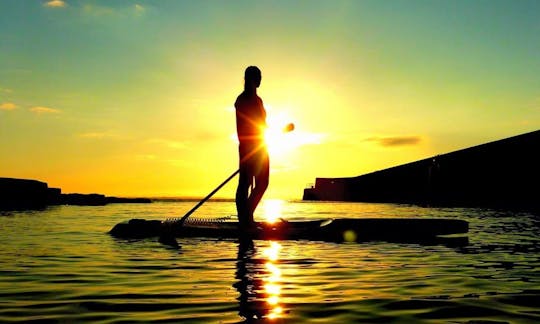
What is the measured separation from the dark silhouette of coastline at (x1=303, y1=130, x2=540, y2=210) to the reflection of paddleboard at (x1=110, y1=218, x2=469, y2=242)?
2706 centimetres

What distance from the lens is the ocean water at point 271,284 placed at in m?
4.07

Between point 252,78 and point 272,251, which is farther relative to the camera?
point 252,78

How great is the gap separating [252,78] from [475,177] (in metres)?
46.6

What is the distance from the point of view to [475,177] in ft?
172

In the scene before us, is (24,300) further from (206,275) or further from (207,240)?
(207,240)

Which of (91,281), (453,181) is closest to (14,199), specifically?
(453,181)

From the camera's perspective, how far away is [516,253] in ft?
27.3

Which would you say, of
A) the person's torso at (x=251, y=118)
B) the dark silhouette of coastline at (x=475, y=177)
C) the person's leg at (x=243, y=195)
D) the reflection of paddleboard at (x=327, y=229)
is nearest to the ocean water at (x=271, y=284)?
the reflection of paddleboard at (x=327, y=229)

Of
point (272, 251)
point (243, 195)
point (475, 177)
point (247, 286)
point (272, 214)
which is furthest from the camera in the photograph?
point (475, 177)

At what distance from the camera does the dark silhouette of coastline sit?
43.9 meters

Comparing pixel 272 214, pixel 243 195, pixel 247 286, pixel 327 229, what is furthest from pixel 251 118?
pixel 272 214

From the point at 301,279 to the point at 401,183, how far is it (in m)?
74.0

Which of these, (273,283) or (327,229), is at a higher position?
(327,229)

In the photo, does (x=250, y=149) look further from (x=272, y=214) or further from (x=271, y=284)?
(x=272, y=214)
